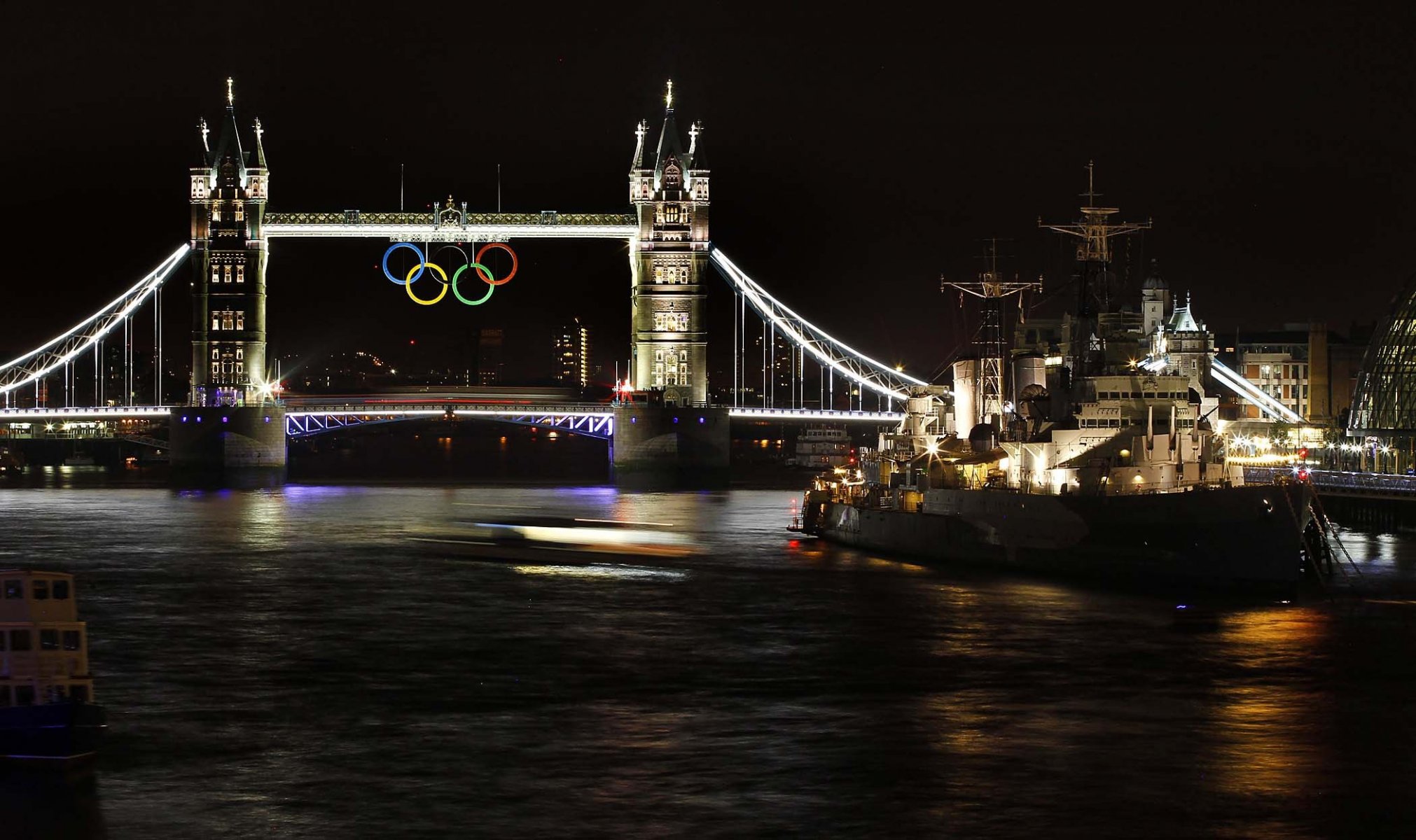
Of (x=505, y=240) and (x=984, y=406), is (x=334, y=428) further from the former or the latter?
(x=984, y=406)

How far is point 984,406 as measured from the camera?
4866cm

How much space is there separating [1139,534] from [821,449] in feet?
287

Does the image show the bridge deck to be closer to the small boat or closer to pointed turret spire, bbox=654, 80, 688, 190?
pointed turret spire, bbox=654, 80, 688, 190

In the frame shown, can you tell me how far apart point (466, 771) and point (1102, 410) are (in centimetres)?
2289

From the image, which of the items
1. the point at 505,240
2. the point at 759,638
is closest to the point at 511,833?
the point at 759,638

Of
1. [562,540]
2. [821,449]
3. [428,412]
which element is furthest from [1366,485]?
[821,449]

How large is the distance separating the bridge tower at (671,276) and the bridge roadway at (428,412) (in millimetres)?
3395

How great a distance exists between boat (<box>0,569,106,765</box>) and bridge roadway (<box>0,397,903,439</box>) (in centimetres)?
7042

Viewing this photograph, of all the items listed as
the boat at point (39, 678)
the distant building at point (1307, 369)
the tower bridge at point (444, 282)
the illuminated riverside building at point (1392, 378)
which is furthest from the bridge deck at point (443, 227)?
the boat at point (39, 678)

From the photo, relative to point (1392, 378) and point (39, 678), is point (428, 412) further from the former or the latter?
point (39, 678)

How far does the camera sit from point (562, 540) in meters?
53.0

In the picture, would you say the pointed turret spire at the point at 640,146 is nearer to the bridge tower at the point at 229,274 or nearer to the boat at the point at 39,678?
the bridge tower at the point at 229,274

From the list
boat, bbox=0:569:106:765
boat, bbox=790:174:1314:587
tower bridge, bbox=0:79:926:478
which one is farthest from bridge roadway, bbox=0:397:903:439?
boat, bbox=0:569:106:765

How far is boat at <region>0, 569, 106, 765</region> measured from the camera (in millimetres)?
20438
